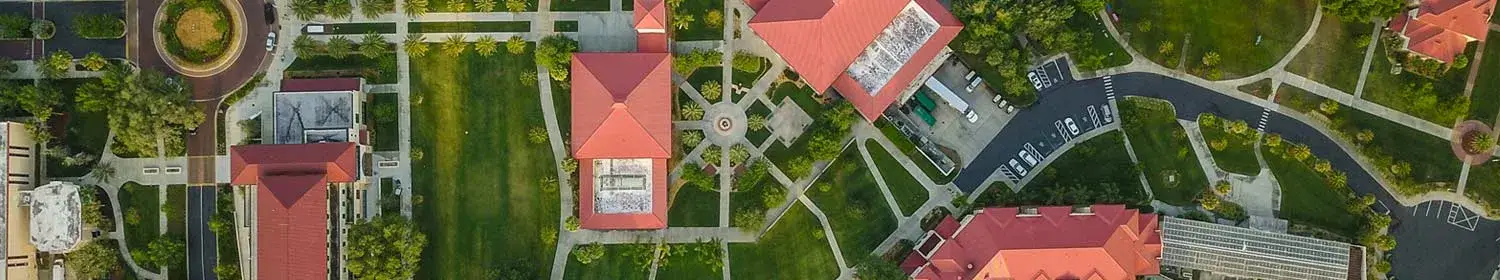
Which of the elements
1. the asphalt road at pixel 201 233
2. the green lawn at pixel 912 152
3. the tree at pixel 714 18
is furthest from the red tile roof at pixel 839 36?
the asphalt road at pixel 201 233

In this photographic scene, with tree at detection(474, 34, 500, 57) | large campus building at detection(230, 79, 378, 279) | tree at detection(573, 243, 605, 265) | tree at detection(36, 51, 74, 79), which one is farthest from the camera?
tree at detection(573, 243, 605, 265)

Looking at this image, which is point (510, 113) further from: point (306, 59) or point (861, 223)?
point (861, 223)

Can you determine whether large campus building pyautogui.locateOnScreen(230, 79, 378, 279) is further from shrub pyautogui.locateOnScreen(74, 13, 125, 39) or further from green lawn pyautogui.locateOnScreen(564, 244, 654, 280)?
Result: green lawn pyautogui.locateOnScreen(564, 244, 654, 280)

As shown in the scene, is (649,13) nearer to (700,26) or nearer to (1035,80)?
(700,26)

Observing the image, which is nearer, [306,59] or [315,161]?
[315,161]

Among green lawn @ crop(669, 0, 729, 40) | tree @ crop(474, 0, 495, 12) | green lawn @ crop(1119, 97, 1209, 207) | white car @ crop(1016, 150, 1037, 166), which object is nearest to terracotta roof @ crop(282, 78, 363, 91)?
tree @ crop(474, 0, 495, 12)

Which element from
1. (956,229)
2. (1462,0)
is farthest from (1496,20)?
(956,229)
